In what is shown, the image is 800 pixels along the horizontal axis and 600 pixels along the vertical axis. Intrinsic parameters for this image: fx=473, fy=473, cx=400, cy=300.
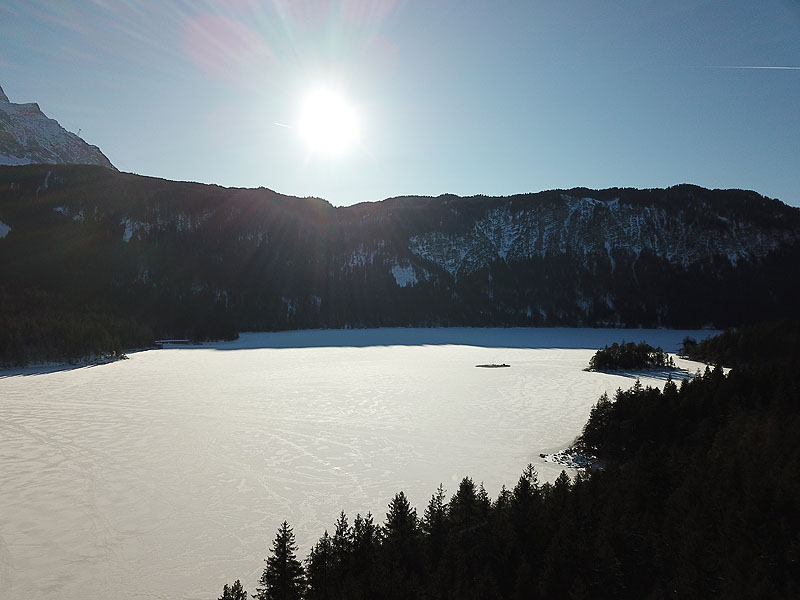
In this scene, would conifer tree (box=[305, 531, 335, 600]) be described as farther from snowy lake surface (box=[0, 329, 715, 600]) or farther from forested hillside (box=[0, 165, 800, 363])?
forested hillside (box=[0, 165, 800, 363])

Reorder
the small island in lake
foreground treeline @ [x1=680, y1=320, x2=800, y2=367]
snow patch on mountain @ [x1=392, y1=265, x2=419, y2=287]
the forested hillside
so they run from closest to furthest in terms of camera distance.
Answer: the small island in lake < foreground treeline @ [x1=680, y1=320, x2=800, y2=367] < the forested hillside < snow patch on mountain @ [x1=392, y1=265, x2=419, y2=287]

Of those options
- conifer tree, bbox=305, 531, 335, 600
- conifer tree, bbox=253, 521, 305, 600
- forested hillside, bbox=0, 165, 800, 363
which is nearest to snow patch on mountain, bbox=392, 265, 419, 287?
forested hillside, bbox=0, 165, 800, 363

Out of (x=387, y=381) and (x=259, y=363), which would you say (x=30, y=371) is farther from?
A: (x=387, y=381)

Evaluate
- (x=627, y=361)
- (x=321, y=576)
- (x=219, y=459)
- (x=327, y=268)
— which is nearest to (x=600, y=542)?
(x=321, y=576)

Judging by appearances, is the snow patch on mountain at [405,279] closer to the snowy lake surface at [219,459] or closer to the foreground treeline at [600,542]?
the snowy lake surface at [219,459]

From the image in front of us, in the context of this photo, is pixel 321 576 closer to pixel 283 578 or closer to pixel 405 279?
pixel 283 578

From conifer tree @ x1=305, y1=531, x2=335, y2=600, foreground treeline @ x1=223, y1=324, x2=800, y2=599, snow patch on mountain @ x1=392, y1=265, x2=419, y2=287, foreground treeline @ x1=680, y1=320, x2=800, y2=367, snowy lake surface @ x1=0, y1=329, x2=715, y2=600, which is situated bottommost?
snowy lake surface @ x1=0, y1=329, x2=715, y2=600
